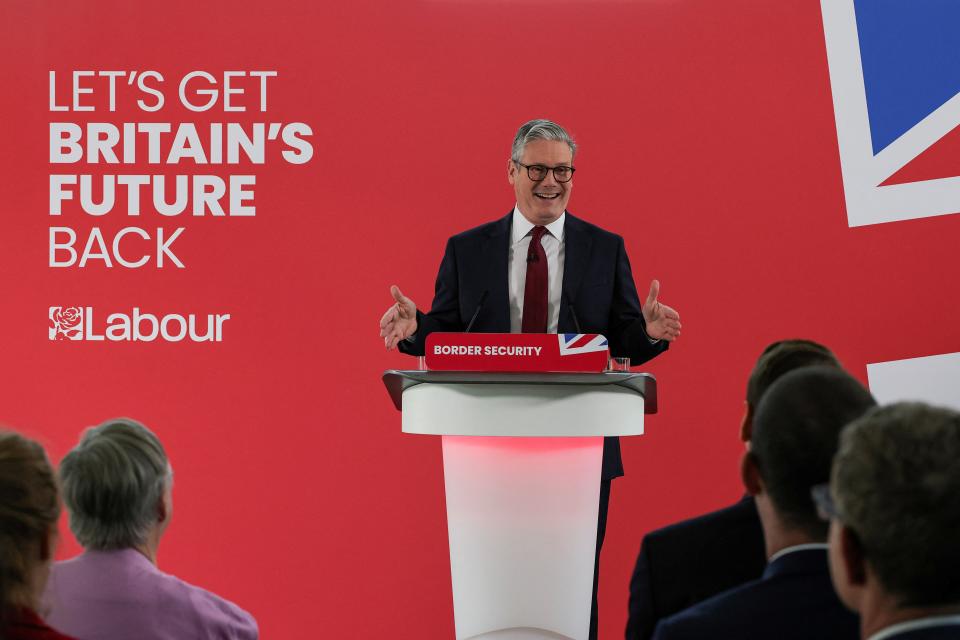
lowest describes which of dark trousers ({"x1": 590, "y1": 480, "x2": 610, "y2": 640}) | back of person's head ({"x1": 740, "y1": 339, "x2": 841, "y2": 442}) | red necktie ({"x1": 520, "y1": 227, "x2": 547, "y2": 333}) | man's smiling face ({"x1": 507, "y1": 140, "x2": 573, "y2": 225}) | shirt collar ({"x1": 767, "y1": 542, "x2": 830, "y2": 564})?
dark trousers ({"x1": 590, "y1": 480, "x2": 610, "y2": 640})

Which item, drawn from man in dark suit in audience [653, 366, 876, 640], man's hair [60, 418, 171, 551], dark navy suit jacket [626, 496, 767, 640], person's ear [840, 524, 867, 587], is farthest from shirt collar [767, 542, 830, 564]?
man's hair [60, 418, 171, 551]

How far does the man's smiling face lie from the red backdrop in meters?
1.29

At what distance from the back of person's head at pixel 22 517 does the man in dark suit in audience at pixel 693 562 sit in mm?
895

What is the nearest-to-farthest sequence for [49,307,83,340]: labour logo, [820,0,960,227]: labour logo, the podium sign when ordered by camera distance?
1. the podium sign
2. [820,0,960,227]: labour logo
3. [49,307,83,340]: labour logo

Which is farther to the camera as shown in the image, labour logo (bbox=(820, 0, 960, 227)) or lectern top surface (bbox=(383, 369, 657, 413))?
labour logo (bbox=(820, 0, 960, 227))

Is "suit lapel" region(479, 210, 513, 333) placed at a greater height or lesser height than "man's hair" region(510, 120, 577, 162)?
lesser

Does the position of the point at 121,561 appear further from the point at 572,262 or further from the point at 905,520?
the point at 572,262

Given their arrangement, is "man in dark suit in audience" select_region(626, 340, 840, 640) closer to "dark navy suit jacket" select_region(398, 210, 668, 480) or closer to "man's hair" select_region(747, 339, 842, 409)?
"man's hair" select_region(747, 339, 842, 409)

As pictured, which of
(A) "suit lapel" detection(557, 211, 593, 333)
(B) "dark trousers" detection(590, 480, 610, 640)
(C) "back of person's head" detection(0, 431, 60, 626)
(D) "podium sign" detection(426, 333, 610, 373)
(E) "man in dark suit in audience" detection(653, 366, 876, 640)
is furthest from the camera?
(A) "suit lapel" detection(557, 211, 593, 333)

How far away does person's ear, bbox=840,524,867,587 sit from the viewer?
3.28 ft

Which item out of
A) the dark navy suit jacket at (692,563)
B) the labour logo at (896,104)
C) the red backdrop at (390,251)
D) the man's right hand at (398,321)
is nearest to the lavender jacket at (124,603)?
the dark navy suit jacket at (692,563)

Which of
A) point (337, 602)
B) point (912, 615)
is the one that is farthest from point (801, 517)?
point (337, 602)

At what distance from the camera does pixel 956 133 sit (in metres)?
4.20

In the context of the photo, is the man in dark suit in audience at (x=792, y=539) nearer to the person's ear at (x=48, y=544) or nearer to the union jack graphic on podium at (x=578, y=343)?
the person's ear at (x=48, y=544)
